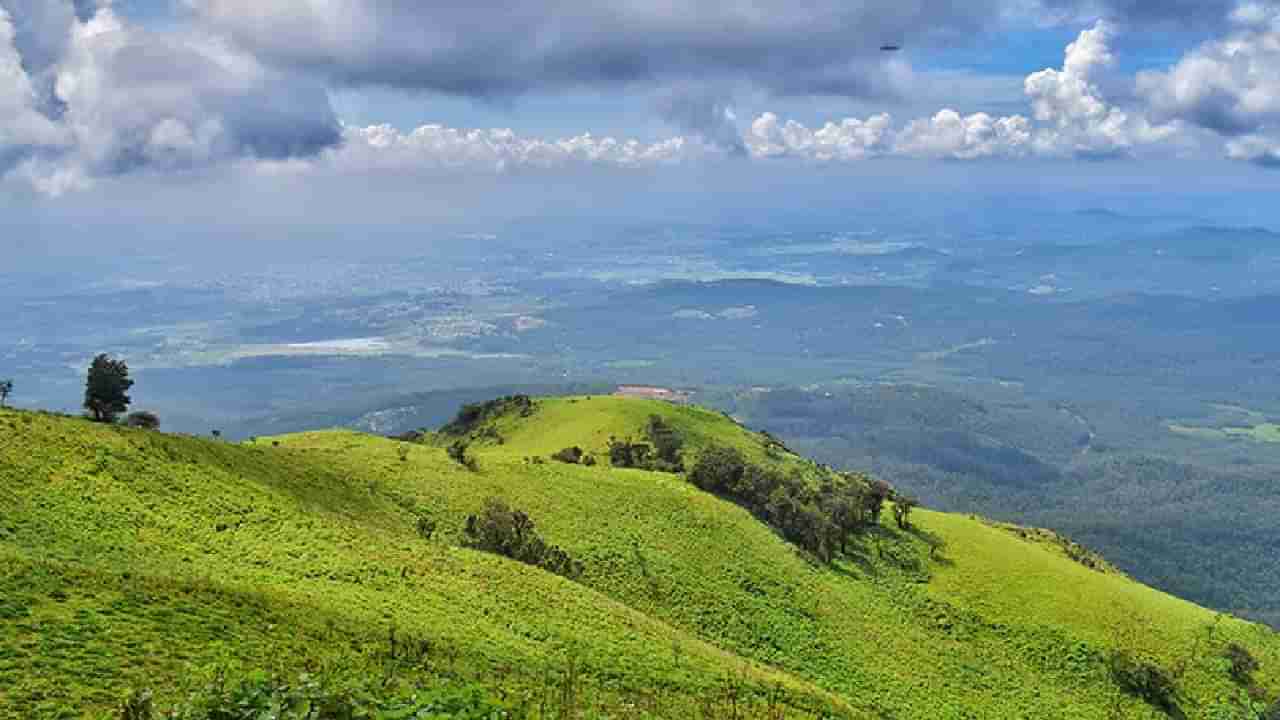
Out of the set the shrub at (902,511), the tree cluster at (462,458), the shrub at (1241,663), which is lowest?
the shrub at (1241,663)

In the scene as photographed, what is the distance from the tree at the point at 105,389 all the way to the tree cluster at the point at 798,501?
180 ft

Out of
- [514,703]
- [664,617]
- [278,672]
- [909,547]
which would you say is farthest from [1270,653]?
[278,672]

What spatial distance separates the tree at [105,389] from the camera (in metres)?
57.2

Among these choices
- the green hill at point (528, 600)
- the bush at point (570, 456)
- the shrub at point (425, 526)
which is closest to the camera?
the green hill at point (528, 600)

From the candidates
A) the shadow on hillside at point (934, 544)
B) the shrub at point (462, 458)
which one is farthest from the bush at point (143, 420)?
the shadow on hillside at point (934, 544)

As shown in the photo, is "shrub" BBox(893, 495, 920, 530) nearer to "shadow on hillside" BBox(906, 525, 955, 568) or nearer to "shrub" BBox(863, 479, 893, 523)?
"shadow on hillside" BBox(906, 525, 955, 568)

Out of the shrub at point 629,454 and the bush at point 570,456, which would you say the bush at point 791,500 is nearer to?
the shrub at point 629,454

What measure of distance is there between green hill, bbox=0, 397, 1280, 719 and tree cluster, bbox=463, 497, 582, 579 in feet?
5.07

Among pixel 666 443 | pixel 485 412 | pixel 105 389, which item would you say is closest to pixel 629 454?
pixel 666 443

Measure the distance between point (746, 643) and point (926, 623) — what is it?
22.7 metres

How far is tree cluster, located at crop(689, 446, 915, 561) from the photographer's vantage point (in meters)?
87.1

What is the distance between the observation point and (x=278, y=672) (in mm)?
26359

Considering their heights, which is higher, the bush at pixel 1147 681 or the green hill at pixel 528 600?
the green hill at pixel 528 600

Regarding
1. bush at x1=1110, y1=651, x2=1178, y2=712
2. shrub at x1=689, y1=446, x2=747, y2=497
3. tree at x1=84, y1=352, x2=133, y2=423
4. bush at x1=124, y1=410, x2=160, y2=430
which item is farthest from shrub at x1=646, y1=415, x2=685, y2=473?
tree at x1=84, y1=352, x2=133, y2=423
